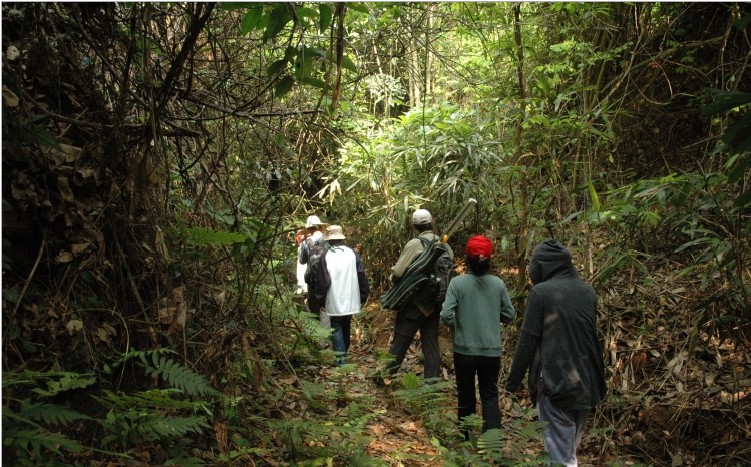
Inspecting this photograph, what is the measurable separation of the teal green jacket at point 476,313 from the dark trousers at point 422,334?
1.21 meters

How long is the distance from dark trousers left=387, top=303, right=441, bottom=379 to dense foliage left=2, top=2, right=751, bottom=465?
35cm

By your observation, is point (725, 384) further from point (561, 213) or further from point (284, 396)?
point (284, 396)

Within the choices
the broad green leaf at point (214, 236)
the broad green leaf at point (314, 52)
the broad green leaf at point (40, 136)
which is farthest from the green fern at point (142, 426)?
the broad green leaf at point (314, 52)

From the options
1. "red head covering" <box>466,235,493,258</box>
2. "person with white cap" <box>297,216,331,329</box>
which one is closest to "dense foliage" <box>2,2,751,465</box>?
"person with white cap" <box>297,216,331,329</box>

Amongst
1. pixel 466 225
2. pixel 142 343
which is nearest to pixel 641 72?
pixel 466 225

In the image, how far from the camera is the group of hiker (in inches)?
170

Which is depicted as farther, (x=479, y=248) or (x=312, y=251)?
(x=312, y=251)

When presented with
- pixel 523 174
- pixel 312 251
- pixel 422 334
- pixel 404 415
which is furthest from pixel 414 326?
pixel 523 174

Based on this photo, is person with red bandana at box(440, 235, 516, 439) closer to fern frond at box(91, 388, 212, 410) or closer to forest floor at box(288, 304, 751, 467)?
forest floor at box(288, 304, 751, 467)

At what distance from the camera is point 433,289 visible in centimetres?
632

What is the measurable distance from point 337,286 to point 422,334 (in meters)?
1.44

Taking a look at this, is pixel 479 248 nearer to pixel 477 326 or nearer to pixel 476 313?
pixel 476 313

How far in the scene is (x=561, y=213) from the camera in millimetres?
7840

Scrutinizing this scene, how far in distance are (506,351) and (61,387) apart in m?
5.37
